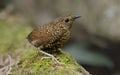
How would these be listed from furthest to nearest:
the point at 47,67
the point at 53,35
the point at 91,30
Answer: the point at 91,30 → the point at 53,35 → the point at 47,67

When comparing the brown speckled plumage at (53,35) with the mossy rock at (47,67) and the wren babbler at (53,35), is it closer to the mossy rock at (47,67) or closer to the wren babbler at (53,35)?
the wren babbler at (53,35)

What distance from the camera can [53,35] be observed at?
14.9 ft

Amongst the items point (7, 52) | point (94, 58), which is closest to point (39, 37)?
point (7, 52)

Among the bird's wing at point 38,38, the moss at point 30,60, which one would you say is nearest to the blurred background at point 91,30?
the moss at point 30,60

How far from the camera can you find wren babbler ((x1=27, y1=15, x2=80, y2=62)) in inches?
179

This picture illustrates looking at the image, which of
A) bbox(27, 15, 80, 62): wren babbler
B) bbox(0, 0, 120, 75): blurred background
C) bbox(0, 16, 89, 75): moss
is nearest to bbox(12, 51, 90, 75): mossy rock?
bbox(0, 16, 89, 75): moss

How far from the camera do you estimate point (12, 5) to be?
8828mm

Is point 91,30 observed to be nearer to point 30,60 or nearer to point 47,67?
point 30,60

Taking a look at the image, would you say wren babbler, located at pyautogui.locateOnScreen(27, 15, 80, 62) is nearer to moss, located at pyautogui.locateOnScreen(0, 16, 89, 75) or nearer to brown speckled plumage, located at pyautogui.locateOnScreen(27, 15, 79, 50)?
brown speckled plumage, located at pyautogui.locateOnScreen(27, 15, 79, 50)

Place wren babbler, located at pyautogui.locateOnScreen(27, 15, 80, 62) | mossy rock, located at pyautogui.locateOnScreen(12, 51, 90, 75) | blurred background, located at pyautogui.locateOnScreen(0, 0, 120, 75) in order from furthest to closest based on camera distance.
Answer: blurred background, located at pyautogui.locateOnScreen(0, 0, 120, 75) < wren babbler, located at pyautogui.locateOnScreen(27, 15, 80, 62) < mossy rock, located at pyautogui.locateOnScreen(12, 51, 90, 75)

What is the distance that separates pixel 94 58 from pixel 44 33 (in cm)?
321

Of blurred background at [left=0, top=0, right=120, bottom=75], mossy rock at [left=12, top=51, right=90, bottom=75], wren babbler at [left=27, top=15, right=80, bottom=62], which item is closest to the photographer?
mossy rock at [left=12, top=51, right=90, bottom=75]

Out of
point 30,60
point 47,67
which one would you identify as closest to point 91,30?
point 30,60

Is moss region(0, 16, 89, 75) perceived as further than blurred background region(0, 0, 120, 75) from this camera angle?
No
